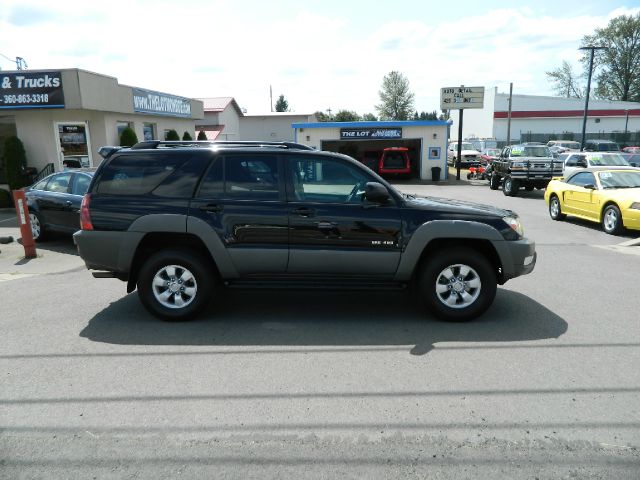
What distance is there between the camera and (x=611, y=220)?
11367 millimetres

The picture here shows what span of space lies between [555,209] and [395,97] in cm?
8570

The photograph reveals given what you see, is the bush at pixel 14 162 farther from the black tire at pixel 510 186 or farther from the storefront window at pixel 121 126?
the black tire at pixel 510 186

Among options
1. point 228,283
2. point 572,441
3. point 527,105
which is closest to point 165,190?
point 228,283

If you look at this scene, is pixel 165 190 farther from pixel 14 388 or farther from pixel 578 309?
pixel 578 309

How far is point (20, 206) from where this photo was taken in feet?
30.1

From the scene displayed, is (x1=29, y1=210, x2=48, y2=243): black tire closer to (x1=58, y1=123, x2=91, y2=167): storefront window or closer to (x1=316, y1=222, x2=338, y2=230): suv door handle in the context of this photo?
(x1=316, y1=222, x2=338, y2=230): suv door handle

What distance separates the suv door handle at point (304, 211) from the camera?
5270 mm

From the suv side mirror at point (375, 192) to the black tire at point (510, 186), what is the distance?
16.5m

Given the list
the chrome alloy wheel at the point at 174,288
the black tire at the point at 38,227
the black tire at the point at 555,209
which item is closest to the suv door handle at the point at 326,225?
the chrome alloy wheel at the point at 174,288

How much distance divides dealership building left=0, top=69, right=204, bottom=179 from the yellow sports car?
1493 centimetres

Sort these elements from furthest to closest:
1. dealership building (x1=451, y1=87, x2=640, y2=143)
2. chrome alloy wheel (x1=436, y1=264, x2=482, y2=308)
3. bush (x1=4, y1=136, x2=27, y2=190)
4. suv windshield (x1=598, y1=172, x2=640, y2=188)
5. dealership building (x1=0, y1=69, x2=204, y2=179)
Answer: dealership building (x1=451, y1=87, x2=640, y2=143), bush (x1=4, y1=136, x2=27, y2=190), dealership building (x1=0, y1=69, x2=204, y2=179), suv windshield (x1=598, y1=172, x2=640, y2=188), chrome alloy wheel (x1=436, y1=264, x2=482, y2=308)

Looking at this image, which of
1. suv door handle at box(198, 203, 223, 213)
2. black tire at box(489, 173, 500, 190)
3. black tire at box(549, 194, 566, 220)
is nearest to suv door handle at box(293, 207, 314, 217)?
suv door handle at box(198, 203, 223, 213)

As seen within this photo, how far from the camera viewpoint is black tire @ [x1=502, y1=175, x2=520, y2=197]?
66.0ft

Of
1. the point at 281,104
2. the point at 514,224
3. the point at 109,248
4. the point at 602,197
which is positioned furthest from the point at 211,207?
the point at 281,104
